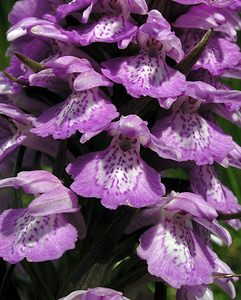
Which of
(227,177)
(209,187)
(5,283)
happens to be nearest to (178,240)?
(209,187)

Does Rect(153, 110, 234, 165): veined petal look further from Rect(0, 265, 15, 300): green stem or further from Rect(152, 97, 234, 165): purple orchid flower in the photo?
Rect(0, 265, 15, 300): green stem

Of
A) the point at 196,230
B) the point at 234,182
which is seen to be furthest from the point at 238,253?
the point at 196,230

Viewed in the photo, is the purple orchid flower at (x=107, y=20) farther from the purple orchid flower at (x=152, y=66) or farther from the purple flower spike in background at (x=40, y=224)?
the purple flower spike in background at (x=40, y=224)

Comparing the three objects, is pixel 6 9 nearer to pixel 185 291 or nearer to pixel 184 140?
pixel 184 140

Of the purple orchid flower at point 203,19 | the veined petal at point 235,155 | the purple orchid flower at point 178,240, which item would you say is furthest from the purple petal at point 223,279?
the purple orchid flower at point 203,19

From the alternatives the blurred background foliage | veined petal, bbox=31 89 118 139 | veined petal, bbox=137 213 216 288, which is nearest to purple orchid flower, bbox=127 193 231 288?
veined petal, bbox=137 213 216 288

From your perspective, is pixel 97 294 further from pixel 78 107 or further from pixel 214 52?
pixel 214 52
